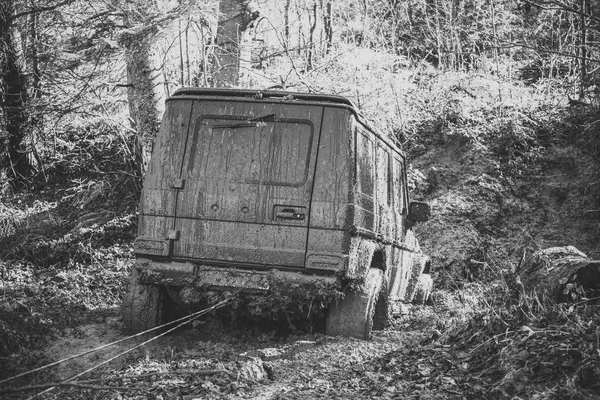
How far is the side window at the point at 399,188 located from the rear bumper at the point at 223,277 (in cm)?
238

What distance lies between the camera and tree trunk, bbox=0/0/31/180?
12.8 meters

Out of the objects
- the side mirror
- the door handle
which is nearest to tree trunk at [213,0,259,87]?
the side mirror

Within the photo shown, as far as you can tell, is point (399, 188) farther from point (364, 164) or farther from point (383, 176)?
point (364, 164)

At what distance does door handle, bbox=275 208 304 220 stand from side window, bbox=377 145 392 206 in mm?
1234

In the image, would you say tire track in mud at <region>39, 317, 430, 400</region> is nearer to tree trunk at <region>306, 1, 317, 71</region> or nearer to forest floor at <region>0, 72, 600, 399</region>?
forest floor at <region>0, 72, 600, 399</region>

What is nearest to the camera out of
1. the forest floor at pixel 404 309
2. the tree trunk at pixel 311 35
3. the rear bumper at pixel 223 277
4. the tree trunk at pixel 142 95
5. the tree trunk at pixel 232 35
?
the forest floor at pixel 404 309

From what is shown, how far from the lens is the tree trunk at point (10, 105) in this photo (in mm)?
12805

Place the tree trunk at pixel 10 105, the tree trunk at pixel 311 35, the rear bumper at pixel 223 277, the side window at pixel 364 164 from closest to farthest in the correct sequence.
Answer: the rear bumper at pixel 223 277
the side window at pixel 364 164
the tree trunk at pixel 10 105
the tree trunk at pixel 311 35

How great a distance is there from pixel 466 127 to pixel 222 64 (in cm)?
504

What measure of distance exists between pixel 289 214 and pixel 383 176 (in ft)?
5.64

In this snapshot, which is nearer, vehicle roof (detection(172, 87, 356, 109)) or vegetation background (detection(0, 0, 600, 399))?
vehicle roof (detection(172, 87, 356, 109))

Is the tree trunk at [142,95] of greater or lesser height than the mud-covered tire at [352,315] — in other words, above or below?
above

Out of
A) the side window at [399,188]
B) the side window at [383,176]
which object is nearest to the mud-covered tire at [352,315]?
the side window at [383,176]

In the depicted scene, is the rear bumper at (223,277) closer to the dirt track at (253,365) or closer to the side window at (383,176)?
the dirt track at (253,365)
